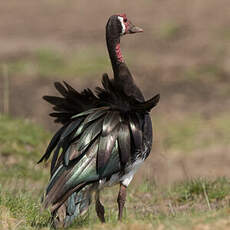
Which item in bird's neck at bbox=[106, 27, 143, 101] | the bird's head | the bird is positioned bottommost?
the bird

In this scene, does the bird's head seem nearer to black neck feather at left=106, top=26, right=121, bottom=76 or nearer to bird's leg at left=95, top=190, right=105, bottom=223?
black neck feather at left=106, top=26, right=121, bottom=76

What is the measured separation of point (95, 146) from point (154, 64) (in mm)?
11274

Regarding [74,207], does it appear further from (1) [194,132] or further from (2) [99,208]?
(1) [194,132]

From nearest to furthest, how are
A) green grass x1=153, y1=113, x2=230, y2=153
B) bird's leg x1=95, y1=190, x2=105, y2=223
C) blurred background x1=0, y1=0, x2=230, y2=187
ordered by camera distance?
bird's leg x1=95, y1=190, x2=105, y2=223
blurred background x1=0, y1=0, x2=230, y2=187
green grass x1=153, y1=113, x2=230, y2=153

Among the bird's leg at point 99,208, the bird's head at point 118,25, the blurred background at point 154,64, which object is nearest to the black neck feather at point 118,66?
the bird's head at point 118,25

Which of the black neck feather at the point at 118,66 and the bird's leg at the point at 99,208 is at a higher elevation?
the black neck feather at the point at 118,66

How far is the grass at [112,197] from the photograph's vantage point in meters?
5.15

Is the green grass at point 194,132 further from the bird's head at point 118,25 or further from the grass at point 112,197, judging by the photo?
the bird's head at point 118,25

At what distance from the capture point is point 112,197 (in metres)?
8.05

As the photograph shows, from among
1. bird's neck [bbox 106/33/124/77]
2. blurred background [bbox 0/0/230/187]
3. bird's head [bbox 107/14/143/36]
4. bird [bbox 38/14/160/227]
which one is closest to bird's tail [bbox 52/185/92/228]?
bird [bbox 38/14/160/227]

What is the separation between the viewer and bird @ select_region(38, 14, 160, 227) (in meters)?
5.46

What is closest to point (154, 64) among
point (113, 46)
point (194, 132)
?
point (194, 132)

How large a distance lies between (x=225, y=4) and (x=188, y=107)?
8161 millimetres

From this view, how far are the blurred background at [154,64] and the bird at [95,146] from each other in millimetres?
2555
